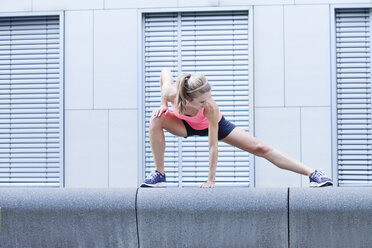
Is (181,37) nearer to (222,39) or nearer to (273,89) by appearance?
(222,39)

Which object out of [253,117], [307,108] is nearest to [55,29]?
[253,117]

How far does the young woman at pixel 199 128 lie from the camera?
231 inches

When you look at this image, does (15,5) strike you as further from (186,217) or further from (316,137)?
(186,217)

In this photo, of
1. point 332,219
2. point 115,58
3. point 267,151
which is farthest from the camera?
point 115,58

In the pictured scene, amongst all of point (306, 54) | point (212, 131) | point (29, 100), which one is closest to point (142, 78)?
point (29, 100)

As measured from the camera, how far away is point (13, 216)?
5668mm

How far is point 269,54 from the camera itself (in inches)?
397

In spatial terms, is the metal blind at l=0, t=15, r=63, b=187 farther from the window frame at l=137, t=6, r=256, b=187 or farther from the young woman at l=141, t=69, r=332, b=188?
the young woman at l=141, t=69, r=332, b=188

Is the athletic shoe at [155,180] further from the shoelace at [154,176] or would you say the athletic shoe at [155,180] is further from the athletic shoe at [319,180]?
the athletic shoe at [319,180]

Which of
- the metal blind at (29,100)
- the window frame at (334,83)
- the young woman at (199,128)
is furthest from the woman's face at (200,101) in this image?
the metal blind at (29,100)

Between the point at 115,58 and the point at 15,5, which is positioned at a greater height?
the point at 15,5

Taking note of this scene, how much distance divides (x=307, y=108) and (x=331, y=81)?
26.1 inches

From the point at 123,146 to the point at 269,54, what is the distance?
316 centimetres

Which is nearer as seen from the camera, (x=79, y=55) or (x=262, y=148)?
(x=262, y=148)
